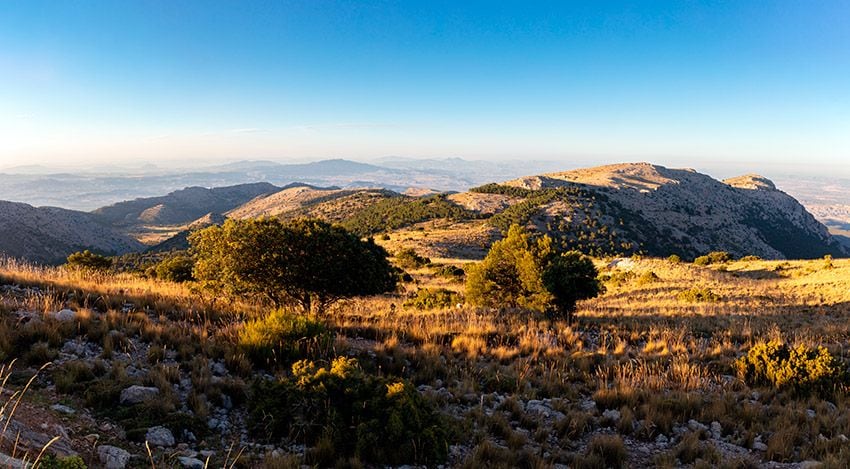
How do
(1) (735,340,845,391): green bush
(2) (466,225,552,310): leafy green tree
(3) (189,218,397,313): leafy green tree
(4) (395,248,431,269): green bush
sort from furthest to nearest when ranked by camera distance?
1. (4) (395,248,431,269): green bush
2. (2) (466,225,552,310): leafy green tree
3. (3) (189,218,397,313): leafy green tree
4. (1) (735,340,845,391): green bush

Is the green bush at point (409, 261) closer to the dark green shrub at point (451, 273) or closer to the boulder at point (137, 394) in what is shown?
the dark green shrub at point (451, 273)

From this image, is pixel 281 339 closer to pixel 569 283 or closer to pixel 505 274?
pixel 569 283

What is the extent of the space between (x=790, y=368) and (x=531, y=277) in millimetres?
10584

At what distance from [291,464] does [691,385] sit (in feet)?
22.1

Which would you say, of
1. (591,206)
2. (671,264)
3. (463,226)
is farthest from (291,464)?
(591,206)

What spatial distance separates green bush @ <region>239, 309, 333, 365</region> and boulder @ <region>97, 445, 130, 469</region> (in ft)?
9.62

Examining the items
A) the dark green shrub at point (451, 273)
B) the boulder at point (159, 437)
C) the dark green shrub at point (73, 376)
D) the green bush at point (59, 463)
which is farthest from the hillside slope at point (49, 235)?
the green bush at point (59, 463)

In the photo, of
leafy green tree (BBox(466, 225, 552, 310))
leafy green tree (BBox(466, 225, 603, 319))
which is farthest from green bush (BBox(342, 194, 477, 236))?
leafy green tree (BBox(466, 225, 603, 319))

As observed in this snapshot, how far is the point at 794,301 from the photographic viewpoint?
23609 mm

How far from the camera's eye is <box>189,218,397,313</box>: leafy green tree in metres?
11.5

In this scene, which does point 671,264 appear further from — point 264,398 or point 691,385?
point 264,398

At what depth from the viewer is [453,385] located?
6.82 meters

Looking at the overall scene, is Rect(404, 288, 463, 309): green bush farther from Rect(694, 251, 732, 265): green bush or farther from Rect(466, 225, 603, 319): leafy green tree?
Rect(694, 251, 732, 265): green bush

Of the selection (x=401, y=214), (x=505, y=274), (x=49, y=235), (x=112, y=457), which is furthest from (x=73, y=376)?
(x=49, y=235)
